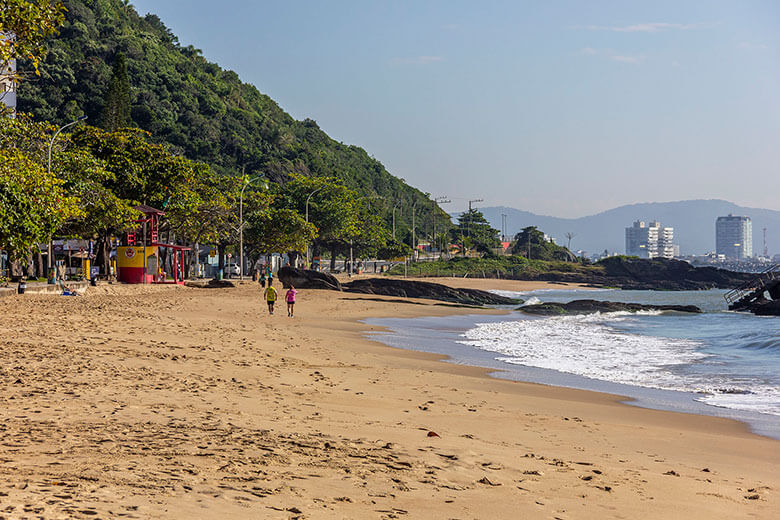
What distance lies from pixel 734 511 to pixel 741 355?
62.6ft

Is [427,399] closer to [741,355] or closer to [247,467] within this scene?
[247,467]

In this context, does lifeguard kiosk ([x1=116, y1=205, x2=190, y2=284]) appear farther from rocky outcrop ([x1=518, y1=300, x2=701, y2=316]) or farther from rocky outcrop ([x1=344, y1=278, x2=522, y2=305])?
rocky outcrop ([x1=518, y1=300, x2=701, y2=316])

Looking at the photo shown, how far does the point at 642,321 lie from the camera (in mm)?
40625

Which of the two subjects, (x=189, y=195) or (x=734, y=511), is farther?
(x=189, y=195)

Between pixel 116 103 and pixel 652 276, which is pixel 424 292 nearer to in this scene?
pixel 116 103

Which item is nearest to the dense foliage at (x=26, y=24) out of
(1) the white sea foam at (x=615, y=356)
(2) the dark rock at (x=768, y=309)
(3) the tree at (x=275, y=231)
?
(1) the white sea foam at (x=615, y=356)

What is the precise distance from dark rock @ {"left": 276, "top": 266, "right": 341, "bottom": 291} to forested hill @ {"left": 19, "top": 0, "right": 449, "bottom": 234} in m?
69.7

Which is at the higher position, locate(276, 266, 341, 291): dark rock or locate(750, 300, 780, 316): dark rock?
locate(276, 266, 341, 291): dark rock

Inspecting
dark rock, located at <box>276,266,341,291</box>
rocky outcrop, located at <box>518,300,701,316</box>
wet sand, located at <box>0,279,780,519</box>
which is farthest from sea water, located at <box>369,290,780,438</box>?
dark rock, located at <box>276,266,341,291</box>

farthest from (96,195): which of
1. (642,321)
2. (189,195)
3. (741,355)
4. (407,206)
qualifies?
(407,206)

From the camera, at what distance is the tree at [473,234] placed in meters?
155

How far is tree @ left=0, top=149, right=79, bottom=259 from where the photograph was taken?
17922mm

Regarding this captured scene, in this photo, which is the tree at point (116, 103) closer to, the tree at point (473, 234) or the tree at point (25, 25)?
the tree at point (25, 25)

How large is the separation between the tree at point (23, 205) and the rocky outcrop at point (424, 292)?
30.9 meters
